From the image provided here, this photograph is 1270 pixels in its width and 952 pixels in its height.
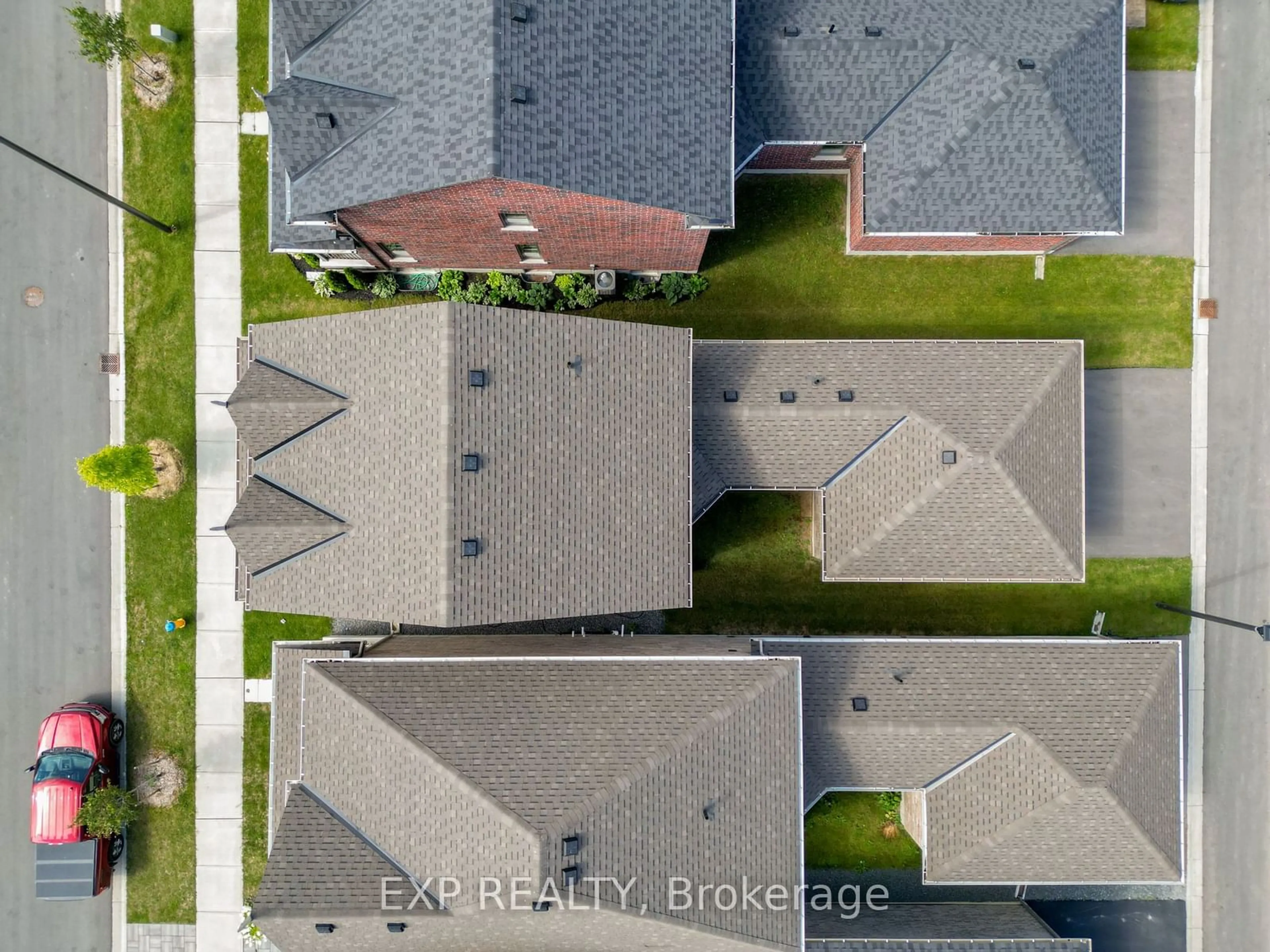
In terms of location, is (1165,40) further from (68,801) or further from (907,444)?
(68,801)

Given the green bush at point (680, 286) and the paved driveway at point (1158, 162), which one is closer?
the green bush at point (680, 286)

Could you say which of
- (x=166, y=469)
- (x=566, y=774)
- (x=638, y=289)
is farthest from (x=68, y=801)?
(x=638, y=289)

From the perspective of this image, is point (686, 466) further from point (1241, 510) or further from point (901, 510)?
point (1241, 510)

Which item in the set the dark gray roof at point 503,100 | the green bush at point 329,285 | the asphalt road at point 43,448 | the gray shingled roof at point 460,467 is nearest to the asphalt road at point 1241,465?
the dark gray roof at point 503,100

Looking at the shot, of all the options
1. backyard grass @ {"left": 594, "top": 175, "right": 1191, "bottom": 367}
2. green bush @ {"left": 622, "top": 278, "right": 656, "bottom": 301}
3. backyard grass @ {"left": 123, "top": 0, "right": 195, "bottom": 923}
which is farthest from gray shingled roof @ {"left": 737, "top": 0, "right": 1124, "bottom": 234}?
backyard grass @ {"left": 123, "top": 0, "right": 195, "bottom": 923}

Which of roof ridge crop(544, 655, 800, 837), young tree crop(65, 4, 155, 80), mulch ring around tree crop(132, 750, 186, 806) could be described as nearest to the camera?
roof ridge crop(544, 655, 800, 837)

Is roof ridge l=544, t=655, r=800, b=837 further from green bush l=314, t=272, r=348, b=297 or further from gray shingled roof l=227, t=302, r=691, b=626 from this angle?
green bush l=314, t=272, r=348, b=297

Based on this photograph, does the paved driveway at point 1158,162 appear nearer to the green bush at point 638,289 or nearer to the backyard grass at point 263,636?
the green bush at point 638,289
